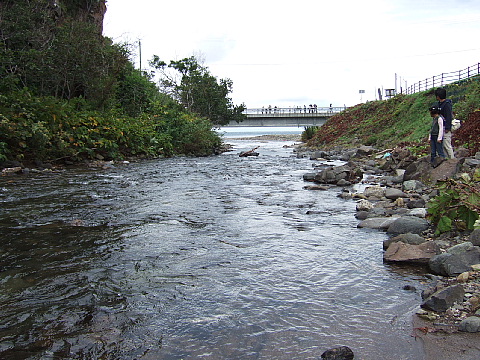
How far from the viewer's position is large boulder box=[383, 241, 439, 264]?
18.0ft

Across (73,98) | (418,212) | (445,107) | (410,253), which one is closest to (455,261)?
(410,253)

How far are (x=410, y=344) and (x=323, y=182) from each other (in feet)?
35.6

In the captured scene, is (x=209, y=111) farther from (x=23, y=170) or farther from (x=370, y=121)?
(x=23, y=170)

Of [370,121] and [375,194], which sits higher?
[370,121]

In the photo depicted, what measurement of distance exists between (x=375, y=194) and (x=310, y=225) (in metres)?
3.65

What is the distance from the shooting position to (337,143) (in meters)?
34.5

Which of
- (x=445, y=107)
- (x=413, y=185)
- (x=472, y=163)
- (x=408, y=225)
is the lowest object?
(x=408, y=225)

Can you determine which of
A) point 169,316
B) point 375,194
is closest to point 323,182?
point 375,194

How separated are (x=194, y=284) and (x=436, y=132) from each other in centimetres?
896

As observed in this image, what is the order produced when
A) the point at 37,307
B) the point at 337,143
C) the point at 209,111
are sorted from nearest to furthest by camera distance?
the point at 37,307 < the point at 337,143 < the point at 209,111

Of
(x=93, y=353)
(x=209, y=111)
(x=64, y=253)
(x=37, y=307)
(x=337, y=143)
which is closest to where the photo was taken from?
(x=93, y=353)

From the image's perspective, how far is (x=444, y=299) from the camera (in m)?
4.04

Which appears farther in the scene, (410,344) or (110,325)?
(110,325)

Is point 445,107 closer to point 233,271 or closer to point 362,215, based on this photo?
point 362,215
